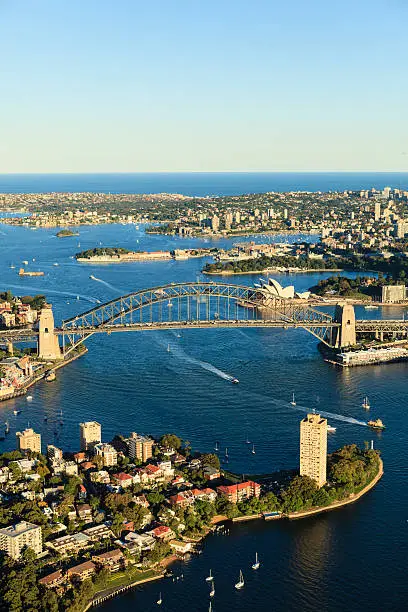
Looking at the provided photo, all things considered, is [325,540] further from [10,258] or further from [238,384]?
[10,258]

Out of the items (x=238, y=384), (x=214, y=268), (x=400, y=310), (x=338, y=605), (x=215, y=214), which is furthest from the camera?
(x=215, y=214)

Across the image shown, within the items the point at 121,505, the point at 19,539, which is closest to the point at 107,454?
the point at 121,505

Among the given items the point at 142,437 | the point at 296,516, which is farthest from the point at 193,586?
the point at 142,437

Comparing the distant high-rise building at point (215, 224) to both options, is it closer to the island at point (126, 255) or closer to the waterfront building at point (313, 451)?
the island at point (126, 255)

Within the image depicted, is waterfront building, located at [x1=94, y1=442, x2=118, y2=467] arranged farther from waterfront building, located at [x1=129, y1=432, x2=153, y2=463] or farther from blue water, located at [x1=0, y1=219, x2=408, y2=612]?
blue water, located at [x1=0, y1=219, x2=408, y2=612]

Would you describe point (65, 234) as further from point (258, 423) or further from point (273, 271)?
point (258, 423)

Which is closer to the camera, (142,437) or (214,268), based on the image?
(142,437)

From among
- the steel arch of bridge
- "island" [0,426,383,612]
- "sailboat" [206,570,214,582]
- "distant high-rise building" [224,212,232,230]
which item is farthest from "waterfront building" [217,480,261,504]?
"distant high-rise building" [224,212,232,230]
